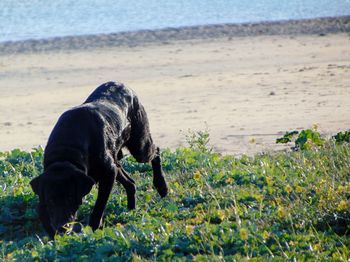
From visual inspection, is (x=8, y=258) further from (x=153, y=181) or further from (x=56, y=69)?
(x=56, y=69)

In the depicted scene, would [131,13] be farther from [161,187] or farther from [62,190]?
[62,190]

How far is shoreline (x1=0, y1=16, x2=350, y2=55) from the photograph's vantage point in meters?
22.6

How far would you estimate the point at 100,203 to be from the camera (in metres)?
7.38

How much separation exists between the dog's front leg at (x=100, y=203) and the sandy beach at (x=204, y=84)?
4330 mm

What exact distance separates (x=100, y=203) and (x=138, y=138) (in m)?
1.27

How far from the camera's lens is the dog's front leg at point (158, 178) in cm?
818

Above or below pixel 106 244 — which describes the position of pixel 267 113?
below

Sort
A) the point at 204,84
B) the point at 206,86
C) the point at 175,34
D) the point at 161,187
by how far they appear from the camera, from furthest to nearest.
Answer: the point at 175,34 < the point at 204,84 < the point at 206,86 < the point at 161,187

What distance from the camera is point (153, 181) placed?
329 inches

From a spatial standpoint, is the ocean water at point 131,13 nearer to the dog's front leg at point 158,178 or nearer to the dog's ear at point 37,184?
the dog's front leg at point 158,178

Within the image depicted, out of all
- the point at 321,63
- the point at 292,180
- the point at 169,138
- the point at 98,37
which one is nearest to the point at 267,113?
the point at 169,138

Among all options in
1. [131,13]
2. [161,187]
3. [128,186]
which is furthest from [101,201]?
[131,13]

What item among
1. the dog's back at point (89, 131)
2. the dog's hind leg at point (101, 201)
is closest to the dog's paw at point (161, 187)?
the dog's back at point (89, 131)

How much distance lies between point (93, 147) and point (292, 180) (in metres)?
1.71
